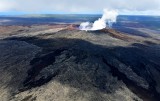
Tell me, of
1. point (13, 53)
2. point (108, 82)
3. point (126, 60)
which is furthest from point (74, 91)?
point (13, 53)

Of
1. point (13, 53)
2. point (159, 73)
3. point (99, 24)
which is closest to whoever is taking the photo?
point (159, 73)

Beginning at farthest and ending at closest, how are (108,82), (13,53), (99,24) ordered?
(99,24) → (13,53) → (108,82)

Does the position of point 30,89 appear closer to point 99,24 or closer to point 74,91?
point 74,91

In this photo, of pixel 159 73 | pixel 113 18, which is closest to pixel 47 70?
pixel 159 73

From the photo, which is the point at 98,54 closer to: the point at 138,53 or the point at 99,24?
the point at 138,53

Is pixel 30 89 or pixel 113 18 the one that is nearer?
pixel 30 89

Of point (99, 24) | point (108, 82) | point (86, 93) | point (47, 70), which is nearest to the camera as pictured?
point (86, 93)
